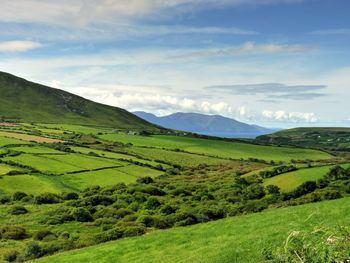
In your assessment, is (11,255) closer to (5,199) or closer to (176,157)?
(5,199)

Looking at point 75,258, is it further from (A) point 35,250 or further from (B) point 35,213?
(B) point 35,213

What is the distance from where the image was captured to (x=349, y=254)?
1225cm

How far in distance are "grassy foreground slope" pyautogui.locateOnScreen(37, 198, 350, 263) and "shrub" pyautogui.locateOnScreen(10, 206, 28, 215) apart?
38.7 m

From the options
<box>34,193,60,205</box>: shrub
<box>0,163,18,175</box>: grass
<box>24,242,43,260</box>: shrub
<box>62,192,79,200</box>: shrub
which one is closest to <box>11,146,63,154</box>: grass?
<box>0,163,18,175</box>: grass

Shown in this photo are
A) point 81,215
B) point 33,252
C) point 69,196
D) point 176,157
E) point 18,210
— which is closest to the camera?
point 33,252

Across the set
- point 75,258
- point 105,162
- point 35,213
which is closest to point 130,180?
point 105,162

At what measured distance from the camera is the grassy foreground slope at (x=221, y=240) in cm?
2216

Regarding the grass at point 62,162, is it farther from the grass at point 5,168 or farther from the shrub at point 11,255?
the shrub at point 11,255

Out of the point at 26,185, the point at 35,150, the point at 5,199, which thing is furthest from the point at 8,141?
the point at 5,199

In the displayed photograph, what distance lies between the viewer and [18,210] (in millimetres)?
68438

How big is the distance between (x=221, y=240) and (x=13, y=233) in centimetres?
3321

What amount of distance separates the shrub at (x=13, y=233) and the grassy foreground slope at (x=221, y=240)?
20.3 metres

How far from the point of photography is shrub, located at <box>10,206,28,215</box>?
6779cm

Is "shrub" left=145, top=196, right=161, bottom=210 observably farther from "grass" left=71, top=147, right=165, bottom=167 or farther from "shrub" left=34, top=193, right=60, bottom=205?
"grass" left=71, top=147, right=165, bottom=167
